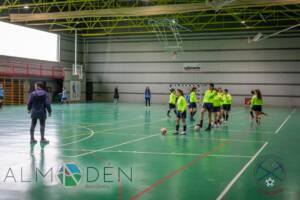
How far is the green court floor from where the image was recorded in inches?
307

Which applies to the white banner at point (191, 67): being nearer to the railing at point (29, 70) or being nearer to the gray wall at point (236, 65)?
the gray wall at point (236, 65)

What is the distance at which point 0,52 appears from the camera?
38.9 m

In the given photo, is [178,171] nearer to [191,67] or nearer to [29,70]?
[29,70]

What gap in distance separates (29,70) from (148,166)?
116 ft

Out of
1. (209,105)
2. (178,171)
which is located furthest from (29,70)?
(178,171)

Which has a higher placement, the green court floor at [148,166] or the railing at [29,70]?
the railing at [29,70]

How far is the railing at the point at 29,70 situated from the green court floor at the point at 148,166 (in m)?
24.6

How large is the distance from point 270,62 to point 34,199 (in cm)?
4095

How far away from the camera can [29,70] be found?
1693 inches

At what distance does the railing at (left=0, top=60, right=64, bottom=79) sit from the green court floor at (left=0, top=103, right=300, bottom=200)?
24.6m

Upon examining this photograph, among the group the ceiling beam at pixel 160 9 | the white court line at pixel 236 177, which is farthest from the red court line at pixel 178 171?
the ceiling beam at pixel 160 9

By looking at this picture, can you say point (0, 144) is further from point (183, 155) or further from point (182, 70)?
point (182, 70)

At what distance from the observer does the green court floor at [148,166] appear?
25.6ft

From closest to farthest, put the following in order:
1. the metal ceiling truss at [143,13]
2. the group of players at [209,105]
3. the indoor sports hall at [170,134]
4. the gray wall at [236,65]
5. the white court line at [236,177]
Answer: the white court line at [236,177] → the indoor sports hall at [170,134] → the group of players at [209,105] → the metal ceiling truss at [143,13] → the gray wall at [236,65]
